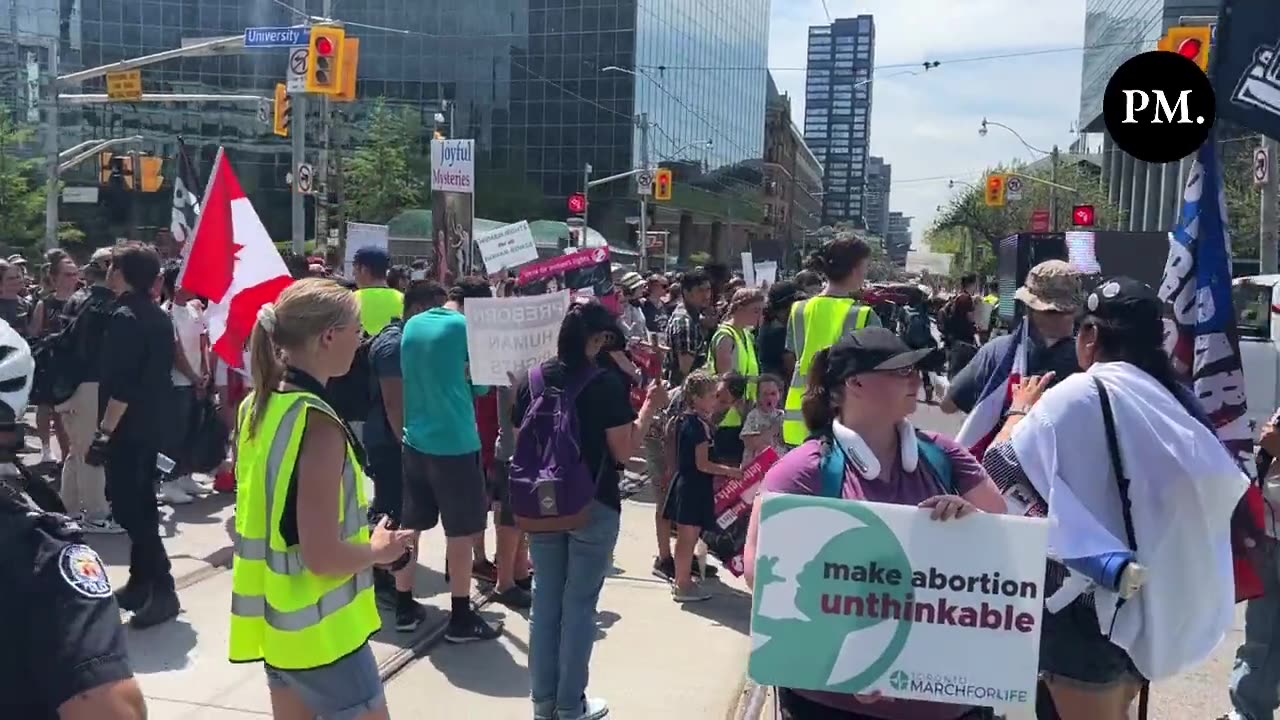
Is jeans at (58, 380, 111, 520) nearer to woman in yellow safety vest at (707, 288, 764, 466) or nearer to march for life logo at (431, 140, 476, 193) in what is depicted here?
march for life logo at (431, 140, 476, 193)

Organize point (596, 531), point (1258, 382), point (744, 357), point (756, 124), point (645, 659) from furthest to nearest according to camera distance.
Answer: point (756, 124) < point (1258, 382) < point (744, 357) < point (645, 659) < point (596, 531)

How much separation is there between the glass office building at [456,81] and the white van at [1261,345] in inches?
1887

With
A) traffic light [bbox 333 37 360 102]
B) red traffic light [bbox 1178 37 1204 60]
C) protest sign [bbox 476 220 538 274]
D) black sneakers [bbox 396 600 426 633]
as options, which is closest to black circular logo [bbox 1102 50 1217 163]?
black sneakers [bbox 396 600 426 633]

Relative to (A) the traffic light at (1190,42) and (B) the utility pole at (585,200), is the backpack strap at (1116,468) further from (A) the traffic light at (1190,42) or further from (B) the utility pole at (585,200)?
(B) the utility pole at (585,200)

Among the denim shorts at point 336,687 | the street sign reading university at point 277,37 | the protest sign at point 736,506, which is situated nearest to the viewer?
the denim shorts at point 336,687

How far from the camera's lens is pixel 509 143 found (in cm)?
5919

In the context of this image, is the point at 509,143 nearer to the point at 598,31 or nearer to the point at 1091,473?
the point at 598,31

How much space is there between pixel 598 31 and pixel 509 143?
25.3 feet

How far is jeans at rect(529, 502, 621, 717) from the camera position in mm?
4129

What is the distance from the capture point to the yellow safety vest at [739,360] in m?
6.64

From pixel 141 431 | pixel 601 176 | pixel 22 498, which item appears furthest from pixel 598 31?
pixel 22 498

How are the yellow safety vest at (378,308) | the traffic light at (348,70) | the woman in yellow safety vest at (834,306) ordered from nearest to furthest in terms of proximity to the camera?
the woman in yellow safety vest at (834,306) < the yellow safety vest at (378,308) < the traffic light at (348,70)

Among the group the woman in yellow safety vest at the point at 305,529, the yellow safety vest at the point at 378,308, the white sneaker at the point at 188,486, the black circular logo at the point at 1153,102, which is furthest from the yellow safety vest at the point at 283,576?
the white sneaker at the point at 188,486

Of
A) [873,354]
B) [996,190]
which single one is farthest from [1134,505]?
[996,190]
